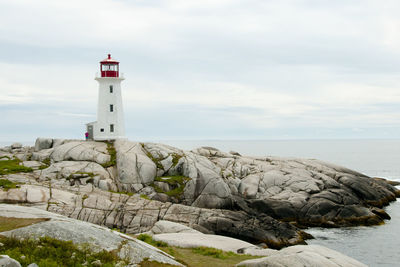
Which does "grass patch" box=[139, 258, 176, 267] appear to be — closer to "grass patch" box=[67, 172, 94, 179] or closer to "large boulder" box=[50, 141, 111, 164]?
"grass patch" box=[67, 172, 94, 179]

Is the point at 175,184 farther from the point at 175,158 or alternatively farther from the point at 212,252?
the point at 212,252

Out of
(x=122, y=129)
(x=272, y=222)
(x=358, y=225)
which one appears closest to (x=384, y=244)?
(x=358, y=225)

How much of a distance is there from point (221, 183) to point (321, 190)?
14869 mm

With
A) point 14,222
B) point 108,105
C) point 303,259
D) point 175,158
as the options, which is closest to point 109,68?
point 108,105

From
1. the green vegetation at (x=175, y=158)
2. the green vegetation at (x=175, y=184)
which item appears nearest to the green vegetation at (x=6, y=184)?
the green vegetation at (x=175, y=184)

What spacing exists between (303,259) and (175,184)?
32693 mm

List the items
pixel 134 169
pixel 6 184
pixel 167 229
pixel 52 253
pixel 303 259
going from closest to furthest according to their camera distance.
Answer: pixel 52 253 → pixel 303 259 → pixel 167 229 → pixel 6 184 → pixel 134 169

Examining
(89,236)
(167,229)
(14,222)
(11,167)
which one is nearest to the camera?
(89,236)

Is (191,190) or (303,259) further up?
(303,259)

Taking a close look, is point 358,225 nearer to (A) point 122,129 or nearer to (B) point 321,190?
(B) point 321,190

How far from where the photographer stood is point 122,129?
59.2m

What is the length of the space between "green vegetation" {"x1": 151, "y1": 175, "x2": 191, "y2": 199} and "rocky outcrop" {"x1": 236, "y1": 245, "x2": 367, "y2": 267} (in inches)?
1175

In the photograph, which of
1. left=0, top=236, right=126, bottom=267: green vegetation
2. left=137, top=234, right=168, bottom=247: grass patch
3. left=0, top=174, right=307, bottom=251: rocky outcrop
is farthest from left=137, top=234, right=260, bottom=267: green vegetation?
left=0, top=174, right=307, bottom=251: rocky outcrop

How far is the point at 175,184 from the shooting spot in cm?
4684
